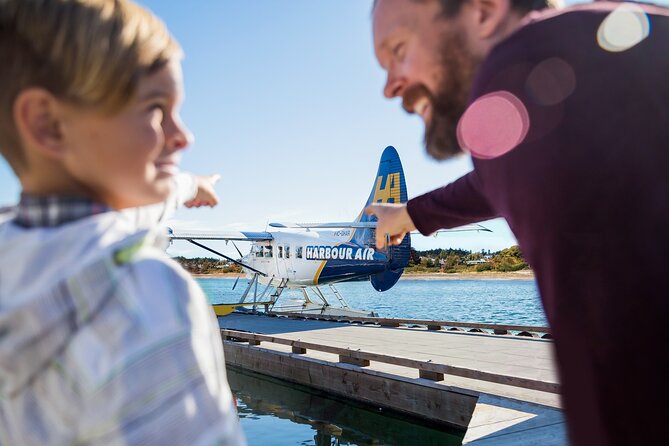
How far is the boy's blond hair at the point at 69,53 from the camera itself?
642 millimetres

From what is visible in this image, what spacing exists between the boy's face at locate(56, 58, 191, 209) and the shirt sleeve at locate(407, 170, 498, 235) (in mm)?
585

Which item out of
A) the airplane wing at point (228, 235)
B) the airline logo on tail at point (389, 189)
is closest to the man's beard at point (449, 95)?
the airplane wing at point (228, 235)

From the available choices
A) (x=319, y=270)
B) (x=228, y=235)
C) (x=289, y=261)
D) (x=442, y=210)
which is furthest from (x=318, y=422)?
(x=228, y=235)

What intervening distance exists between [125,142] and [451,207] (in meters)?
0.70

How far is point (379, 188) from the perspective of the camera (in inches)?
959

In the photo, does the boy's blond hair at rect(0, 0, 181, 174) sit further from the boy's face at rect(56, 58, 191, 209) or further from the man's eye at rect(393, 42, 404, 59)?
the man's eye at rect(393, 42, 404, 59)

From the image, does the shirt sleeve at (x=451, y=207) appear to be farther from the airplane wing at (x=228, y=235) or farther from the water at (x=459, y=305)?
the airplane wing at (x=228, y=235)

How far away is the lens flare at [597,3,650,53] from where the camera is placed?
22.8 inches

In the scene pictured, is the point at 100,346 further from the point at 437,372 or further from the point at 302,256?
the point at 302,256

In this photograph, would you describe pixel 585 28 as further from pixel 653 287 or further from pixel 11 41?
pixel 11 41

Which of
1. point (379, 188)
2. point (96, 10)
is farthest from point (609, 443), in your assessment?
point (379, 188)

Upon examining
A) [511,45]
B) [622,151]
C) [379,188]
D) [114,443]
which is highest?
[379,188]

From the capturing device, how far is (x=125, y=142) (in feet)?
2.26

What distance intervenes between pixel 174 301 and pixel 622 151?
52cm
